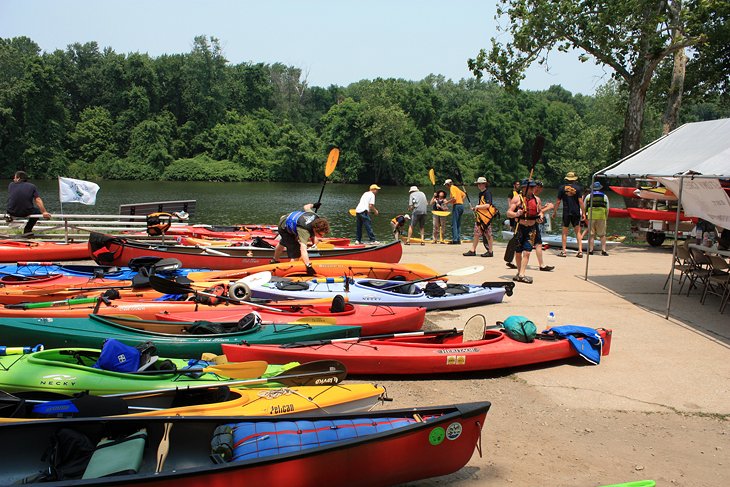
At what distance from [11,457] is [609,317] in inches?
295

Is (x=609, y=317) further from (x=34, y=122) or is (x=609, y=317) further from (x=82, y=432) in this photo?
(x=34, y=122)

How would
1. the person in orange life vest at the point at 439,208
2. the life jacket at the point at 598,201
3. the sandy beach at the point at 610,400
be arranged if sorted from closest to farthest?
the sandy beach at the point at 610,400, the life jacket at the point at 598,201, the person in orange life vest at the point at 439,208

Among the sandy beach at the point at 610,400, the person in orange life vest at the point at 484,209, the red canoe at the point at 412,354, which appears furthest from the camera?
the person in orange life vest at the point at 484,209

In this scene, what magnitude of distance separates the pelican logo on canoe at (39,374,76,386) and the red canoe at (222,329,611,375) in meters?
1.55

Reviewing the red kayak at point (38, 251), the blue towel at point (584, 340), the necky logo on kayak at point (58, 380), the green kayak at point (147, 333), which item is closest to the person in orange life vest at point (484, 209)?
the blue towel at point (584, 340)

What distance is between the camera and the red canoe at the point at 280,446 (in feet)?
12.1

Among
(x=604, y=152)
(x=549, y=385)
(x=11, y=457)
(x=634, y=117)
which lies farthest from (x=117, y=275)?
(x=604, y=152)

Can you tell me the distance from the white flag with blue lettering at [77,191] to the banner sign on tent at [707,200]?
1250 cm

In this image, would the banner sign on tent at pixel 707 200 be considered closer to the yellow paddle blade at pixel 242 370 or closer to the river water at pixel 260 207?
the yellow paddle blade at pixel 242 370

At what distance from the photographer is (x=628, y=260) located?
14.4m

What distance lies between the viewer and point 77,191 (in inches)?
597

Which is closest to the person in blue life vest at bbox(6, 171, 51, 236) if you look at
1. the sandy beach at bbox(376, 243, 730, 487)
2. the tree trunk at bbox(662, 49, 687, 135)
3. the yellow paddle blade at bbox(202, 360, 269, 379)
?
the sandy beach at bbox(376, 243, 730, 487)

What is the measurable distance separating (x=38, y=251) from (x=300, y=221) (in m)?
6.24

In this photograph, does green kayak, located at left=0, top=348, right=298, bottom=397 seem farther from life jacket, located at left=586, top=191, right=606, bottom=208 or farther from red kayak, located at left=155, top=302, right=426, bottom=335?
life jacket, located at left=586, top=191, right=606, bottom=208
